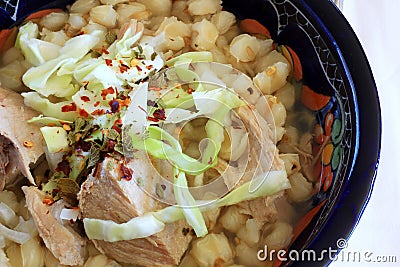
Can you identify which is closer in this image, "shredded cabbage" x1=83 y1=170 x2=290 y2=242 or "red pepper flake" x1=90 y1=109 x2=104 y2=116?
"shredded cabbage" x1=83 y1=170 x2=290 y2=242

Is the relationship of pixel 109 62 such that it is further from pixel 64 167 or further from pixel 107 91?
pixel 64 167

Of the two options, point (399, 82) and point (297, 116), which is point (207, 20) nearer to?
point (297, 116)

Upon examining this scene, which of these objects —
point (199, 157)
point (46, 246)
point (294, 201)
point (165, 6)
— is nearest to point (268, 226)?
point (294, 201)

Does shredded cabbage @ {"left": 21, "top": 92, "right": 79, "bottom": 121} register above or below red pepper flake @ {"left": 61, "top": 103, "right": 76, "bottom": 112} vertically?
below

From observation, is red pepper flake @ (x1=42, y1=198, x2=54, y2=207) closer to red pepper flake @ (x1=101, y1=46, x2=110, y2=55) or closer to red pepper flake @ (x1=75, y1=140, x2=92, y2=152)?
red pepper flake @ (x1=75, y1=140, x2=92, y2=152)

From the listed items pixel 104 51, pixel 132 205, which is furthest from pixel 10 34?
pixel 132 205

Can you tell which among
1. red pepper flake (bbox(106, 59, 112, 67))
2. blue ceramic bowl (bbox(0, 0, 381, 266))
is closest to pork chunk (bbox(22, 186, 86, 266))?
red pepper flake (bbox(106, 59, 112, 67))

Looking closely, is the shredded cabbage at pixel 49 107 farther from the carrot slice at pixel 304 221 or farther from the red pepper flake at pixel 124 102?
the carrot slice at pixel 304 221

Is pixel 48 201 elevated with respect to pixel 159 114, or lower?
lower
